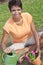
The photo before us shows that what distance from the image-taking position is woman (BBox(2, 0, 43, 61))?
3336 mm

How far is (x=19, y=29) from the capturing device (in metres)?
3.48

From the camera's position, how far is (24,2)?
6160 millimetres

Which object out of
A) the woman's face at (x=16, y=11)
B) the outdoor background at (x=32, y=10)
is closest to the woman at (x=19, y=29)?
the woman's face at (x=16, y=11)

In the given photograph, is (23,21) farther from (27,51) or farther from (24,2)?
(24,2)

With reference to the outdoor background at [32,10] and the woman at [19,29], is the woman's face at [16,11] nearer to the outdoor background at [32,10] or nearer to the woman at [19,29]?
the woman at [19,29]

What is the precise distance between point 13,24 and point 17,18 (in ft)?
0.36

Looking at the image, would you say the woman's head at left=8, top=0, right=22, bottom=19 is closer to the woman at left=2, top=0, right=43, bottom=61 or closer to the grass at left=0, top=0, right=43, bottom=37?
the woman at left=2, top=0, right=43, bottom=61

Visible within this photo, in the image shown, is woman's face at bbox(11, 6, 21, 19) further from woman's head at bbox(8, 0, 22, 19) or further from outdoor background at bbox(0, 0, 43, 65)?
outdoor background at bbox(0, 0, 43, 65)

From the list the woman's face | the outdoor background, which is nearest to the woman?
the woman's face

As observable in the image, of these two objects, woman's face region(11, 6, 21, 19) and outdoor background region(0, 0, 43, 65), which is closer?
woman's face region(11, 6, 21, 19)

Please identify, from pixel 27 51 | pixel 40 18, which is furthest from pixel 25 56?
pixel 40 18

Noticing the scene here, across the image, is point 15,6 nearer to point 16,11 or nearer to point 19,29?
point 16,11

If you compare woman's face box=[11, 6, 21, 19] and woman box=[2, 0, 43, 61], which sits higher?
→ woman's face box=[11, 6, 21, 19]

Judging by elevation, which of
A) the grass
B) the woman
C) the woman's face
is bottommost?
the grass
